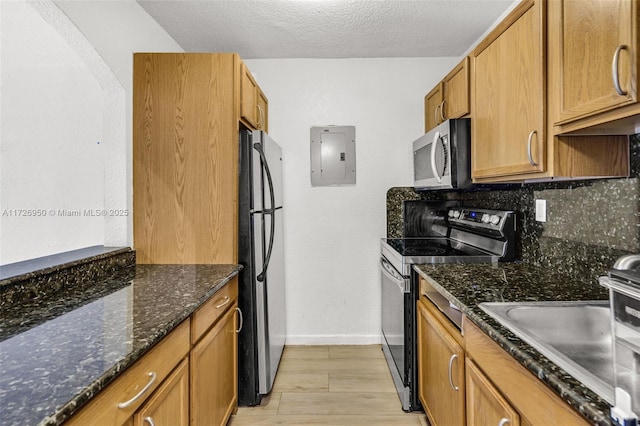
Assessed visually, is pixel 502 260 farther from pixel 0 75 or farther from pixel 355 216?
pixel 0 75

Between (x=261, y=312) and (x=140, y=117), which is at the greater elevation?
(x=140, y=117)

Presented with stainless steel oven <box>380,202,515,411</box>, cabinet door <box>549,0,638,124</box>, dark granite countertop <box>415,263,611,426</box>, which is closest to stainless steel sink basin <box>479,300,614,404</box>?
dark granite countertop <box>415,263,611,426</box>

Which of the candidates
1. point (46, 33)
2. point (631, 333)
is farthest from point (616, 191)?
point (46, 33)

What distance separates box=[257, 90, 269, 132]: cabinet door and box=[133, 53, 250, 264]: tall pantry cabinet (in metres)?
0.57

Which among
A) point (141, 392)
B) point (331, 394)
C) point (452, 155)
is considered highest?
point (452, 155)

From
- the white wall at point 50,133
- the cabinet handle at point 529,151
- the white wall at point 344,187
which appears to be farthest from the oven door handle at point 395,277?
the white wall at point 50,133

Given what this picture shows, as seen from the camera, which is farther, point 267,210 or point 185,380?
point 267,210

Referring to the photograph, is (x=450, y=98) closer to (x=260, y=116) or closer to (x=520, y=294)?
(x=260, y=116)

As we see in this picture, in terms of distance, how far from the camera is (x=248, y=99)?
229cm

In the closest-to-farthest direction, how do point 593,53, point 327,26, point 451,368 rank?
point 593,53 → point 451,368 → point 327,26

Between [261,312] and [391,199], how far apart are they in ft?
4.86

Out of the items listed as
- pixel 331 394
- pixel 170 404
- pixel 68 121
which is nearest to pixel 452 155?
pixel 331 394

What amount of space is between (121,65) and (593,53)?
2.11m

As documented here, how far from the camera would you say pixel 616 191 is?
1337 mm
